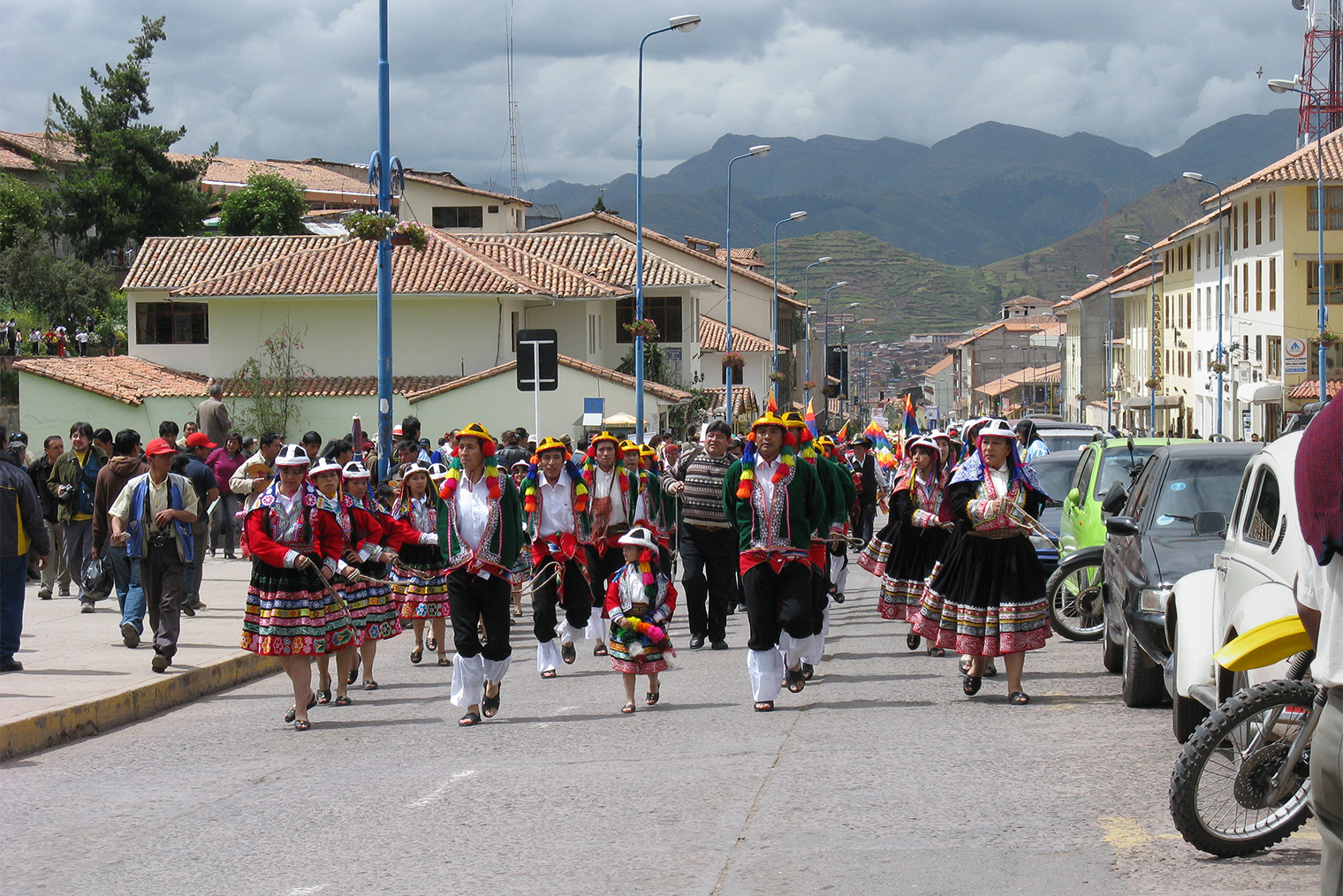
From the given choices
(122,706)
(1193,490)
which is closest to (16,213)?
(122,706)

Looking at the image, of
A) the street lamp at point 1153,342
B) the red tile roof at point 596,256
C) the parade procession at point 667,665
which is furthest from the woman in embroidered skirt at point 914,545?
the street lamp at point 1153,342

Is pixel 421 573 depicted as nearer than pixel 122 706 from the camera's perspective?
No

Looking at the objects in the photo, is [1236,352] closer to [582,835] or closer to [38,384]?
[38,384]

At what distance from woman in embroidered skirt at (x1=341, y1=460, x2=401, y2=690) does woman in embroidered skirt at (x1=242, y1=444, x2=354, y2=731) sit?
1.25 ft

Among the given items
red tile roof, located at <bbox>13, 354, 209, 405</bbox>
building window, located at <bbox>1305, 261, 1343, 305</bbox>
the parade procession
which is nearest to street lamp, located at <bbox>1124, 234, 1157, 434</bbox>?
building window, located at <bbox>1305, 261, 1343, 305</bbox>

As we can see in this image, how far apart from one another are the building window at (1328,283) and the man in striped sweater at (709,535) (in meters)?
45.6

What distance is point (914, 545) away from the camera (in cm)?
1297

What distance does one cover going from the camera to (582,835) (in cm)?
656

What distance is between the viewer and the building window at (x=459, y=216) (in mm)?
65125

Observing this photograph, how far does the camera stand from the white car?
6.43m

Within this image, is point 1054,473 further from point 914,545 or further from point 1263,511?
point 1263,511

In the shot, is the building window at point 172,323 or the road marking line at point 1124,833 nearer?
the road marking line at point 1124,833

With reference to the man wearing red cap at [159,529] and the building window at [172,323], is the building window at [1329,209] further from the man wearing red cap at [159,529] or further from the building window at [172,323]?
the man wearing red cap at [159,529]

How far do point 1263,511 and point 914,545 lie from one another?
6.12 meters
